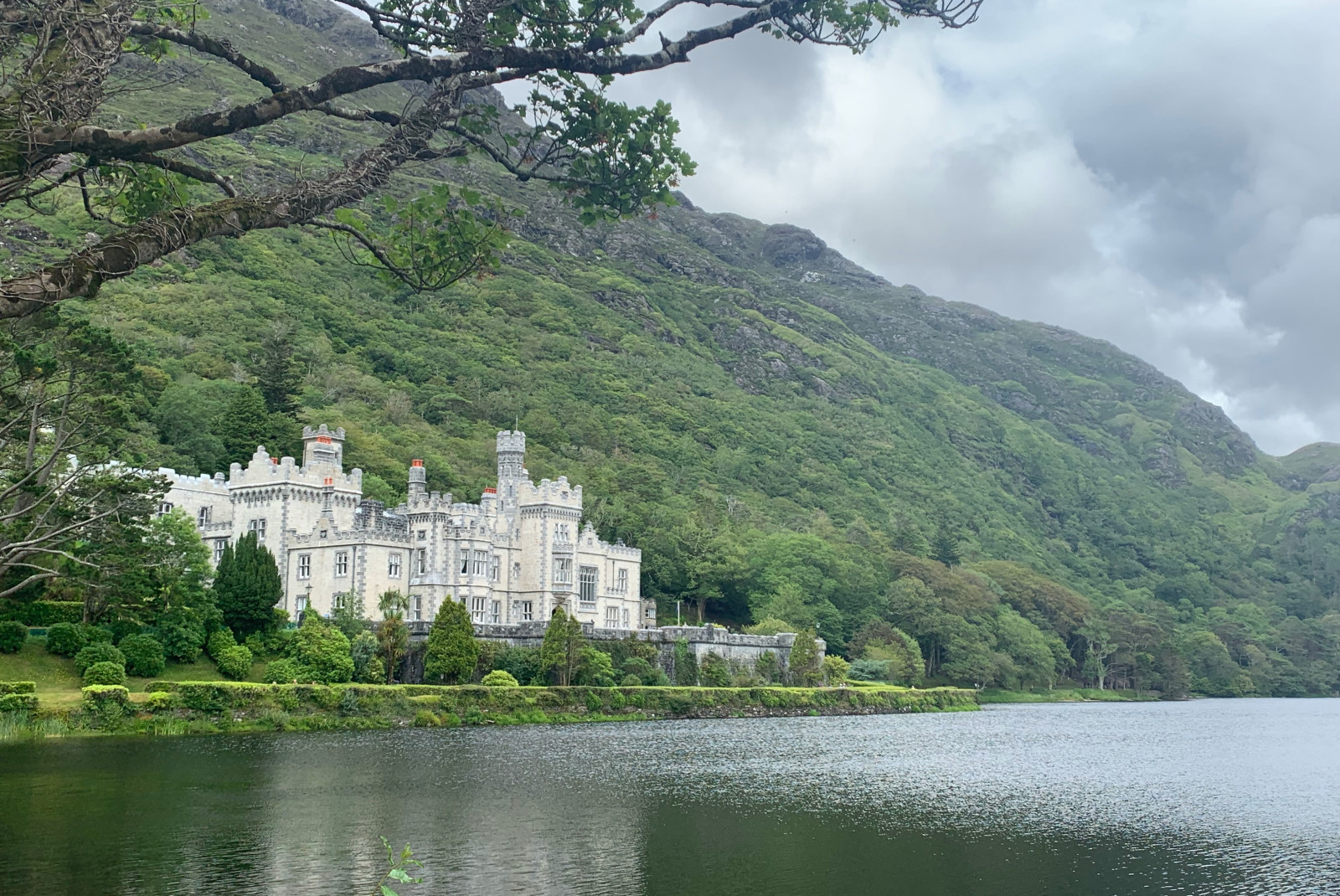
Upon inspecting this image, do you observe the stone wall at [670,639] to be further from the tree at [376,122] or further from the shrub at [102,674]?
the tree at [376,122]

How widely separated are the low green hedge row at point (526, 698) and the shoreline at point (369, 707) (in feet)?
0.16

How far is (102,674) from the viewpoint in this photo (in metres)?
45.6

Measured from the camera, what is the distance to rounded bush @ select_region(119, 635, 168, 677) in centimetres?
4881

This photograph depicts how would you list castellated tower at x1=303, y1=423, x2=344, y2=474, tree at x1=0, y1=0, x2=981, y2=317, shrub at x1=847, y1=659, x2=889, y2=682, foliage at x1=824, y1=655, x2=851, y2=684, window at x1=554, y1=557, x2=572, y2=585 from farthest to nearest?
shrub at x1=847, y1=659, x2=889, y2=682, foliage at x1=824, y1=655, x2=851, y2=684, window at x1=554, y1=557, x2=572, y2=585, castellated tower at x1=303, y1=423, x2=344, y2=474, tree at x1=0, y1=0, x2=981, y2=317

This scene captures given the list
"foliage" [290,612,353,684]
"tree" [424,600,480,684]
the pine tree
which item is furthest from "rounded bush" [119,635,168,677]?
the pine tree

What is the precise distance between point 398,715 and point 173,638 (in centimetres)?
1065

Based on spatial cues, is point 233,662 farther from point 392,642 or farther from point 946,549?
point 946,549

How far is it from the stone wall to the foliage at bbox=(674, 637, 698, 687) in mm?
257

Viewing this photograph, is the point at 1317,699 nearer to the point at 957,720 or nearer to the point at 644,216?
the point at 957,720

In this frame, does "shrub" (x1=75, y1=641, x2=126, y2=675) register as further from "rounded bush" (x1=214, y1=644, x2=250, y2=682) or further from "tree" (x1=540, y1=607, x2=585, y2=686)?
"tree" (x1=540, y1=607, x2=585, y2=686)

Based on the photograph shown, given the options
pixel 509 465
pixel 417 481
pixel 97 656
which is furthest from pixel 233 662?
pixel 509 465

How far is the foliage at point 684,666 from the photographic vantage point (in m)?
76.9

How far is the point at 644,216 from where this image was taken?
12.5 metres

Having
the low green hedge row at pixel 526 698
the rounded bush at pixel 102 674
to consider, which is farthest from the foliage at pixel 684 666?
the rounded bush at pixel 102 674
